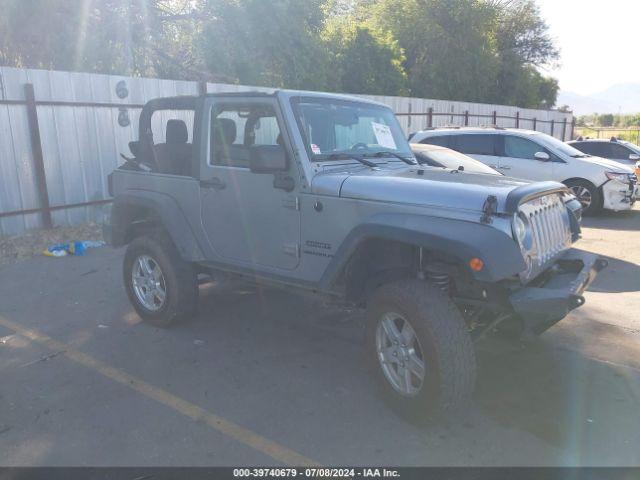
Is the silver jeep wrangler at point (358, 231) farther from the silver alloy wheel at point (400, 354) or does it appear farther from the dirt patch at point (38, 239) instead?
the dirt patch at point (38, 239)

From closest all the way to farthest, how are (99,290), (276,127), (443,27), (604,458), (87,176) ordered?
(604,458) < (276,127) < (99,290) < (87,176) < (443,27)

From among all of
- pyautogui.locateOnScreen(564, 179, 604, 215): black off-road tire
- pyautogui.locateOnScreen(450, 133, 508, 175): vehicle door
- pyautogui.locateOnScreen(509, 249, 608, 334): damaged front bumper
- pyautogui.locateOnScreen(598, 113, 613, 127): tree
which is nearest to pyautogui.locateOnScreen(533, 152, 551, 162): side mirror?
pyautogui.locateOnScreen(564, 179, 604, 215): black off-road tire

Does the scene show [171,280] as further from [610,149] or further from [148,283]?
[610,149]

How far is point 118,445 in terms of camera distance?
3.25m

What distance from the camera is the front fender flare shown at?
9.98 ft

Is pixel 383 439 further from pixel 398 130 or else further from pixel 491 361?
pixel 398 130

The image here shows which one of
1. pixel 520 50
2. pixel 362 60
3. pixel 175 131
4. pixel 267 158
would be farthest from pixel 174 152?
pixel 520 50

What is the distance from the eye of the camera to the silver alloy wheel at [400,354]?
11.2 feet

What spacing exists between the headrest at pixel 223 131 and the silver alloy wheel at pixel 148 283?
4.30ft

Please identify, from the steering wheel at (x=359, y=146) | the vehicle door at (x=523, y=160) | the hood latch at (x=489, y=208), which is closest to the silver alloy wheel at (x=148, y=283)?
the steering wheel at (x=359, y=146)

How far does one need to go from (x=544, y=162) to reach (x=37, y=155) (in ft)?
29.7

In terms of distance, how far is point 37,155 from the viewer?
326 inches

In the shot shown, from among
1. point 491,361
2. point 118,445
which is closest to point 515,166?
point 491,361

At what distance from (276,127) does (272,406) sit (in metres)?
2.03
